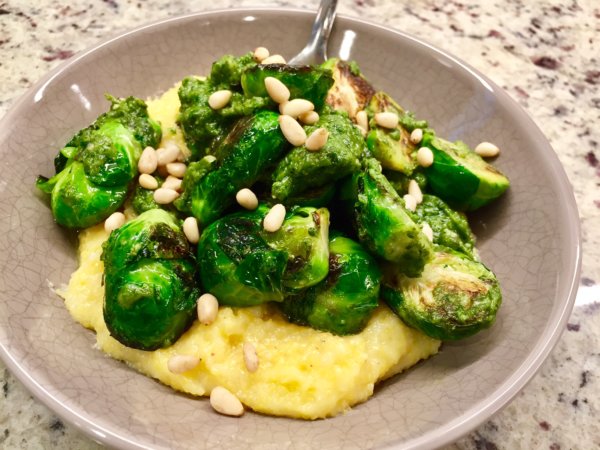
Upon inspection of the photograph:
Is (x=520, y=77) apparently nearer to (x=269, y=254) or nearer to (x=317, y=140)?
(x=317, y=140)

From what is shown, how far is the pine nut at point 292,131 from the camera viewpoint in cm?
265

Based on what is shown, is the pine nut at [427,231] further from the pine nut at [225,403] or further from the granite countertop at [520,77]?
the pine nut at [225,403]

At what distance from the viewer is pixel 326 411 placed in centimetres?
241

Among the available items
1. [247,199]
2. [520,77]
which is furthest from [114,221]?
[520,77]

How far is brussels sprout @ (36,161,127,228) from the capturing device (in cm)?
281

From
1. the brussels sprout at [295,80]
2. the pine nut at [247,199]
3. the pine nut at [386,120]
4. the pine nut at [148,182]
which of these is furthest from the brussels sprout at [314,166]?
the pine nut at [148,182]

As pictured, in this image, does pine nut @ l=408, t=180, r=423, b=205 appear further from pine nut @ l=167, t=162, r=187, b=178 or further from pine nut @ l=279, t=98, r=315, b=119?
pine nut @ l=167, t=162, r=187, b=178

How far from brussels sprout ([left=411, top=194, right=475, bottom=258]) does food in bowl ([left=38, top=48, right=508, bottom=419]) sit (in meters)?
0.01

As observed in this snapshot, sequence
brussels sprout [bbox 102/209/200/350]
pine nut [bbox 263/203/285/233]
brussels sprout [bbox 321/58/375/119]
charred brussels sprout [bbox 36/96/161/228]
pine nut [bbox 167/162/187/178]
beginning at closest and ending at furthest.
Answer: brussels sprout [bbox 102/209/200/350]
pine nut [bbox 263/203/285/233]
charred brussels sprout [bbox 36/96/161/228]
pine nut [bbox 167/162/187/178]
brussels sprout [bbox 321/58/375/119]

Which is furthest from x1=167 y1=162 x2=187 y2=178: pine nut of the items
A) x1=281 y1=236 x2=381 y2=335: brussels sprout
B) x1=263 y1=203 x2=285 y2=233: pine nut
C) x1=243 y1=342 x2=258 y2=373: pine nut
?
x1=243 y1=342 x2=258 y2=373: pine nut

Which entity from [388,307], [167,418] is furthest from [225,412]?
[388,307]

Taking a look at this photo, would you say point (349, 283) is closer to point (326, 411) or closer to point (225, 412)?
point (326, 411)

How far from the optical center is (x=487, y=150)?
10.9ft

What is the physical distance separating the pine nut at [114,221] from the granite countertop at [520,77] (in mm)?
828
